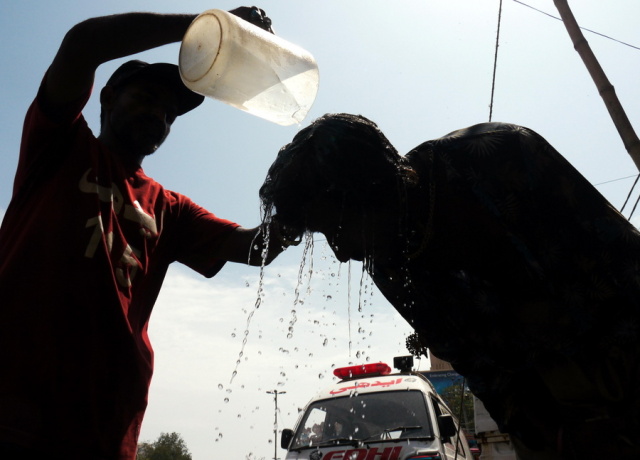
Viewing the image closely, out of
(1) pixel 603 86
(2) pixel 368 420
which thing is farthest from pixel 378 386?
(1) pixel 603 86

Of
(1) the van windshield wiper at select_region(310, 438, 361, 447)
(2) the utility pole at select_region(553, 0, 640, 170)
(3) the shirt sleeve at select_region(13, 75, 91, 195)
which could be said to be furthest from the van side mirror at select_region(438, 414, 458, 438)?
(3) the shirt sleeve at select_region(13, 75, 91, 195)

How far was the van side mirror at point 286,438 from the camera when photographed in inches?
243

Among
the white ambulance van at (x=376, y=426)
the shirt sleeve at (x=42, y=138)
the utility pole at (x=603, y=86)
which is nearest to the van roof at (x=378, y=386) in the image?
the white ambulance van at (x=376, y=426)

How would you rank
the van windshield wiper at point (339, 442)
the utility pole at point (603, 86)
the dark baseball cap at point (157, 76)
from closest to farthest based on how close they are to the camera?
1. the dark baseball cap at point (157, 76)
2. the utility pole at point (603, 86)
3. the van windshield wiper at point (339, 442)

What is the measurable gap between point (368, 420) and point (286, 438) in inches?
47.9

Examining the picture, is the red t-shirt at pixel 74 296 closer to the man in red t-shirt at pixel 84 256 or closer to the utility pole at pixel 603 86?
the man in red t-shirt at pixel 84 256

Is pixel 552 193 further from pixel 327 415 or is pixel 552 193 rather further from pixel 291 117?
pixel 327 415

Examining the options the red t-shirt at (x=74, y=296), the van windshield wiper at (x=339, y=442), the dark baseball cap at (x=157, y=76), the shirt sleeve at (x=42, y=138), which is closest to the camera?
the red t-shirt at (x=74, y=296)

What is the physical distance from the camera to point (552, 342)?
4.66 feet

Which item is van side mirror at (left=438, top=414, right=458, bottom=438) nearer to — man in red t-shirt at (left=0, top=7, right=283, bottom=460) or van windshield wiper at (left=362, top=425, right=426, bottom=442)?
van windshield wiper at (left=362, top=425, right=426, bottom=442)

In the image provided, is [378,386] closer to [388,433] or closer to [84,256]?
[388,433]

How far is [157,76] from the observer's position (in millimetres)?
2338

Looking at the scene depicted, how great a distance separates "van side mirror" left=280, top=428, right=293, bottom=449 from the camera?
618 cm

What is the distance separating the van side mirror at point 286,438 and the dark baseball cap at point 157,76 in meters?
4.83
